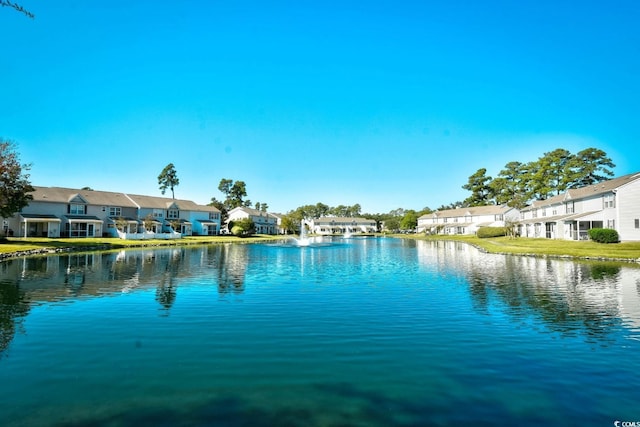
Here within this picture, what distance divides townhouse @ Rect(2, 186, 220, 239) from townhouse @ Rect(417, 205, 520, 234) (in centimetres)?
6005

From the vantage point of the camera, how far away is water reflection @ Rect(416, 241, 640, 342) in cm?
1124

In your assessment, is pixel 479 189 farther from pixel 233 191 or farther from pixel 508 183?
pixel 233 191

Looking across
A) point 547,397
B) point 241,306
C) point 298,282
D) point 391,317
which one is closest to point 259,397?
point 547,397

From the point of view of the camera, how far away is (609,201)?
1617 inches

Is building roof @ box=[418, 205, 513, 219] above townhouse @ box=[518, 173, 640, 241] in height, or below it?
above

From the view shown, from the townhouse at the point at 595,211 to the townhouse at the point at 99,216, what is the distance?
56.3 meters

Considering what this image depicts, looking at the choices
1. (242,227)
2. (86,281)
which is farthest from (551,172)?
(86,281)

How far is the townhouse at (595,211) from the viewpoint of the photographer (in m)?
37.4

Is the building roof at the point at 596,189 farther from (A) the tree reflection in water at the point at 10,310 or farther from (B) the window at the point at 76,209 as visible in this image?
(B) the window at the point at 76,209

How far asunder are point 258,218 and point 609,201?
76604 mm

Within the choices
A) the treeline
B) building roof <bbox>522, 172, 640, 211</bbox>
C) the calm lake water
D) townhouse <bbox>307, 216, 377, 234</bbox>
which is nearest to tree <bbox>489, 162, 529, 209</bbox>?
the treeline

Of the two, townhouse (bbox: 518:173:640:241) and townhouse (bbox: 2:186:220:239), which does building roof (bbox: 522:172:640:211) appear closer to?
townhouse (bbox: 518:173:640:241)

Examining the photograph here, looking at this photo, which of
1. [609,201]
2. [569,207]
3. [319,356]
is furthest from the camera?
[569,207]

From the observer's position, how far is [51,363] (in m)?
7.91
